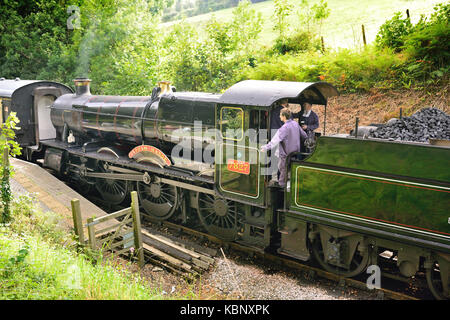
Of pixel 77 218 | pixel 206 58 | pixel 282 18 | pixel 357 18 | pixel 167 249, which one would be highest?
pixel 357 18

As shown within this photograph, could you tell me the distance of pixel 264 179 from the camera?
21.6 ft

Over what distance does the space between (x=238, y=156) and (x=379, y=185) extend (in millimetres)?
2448

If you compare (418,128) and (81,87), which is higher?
(81,87)

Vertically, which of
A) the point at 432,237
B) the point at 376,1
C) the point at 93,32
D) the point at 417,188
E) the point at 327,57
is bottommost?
the point at 432,237

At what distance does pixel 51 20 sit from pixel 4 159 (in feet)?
61.1

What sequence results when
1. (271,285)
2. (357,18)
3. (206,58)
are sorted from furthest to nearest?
(357,18), (206,58), (271,285)

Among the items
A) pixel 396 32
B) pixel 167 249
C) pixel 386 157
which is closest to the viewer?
pixel 386 157

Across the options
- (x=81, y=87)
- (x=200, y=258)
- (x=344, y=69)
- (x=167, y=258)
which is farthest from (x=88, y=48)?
(x=200, y=258)

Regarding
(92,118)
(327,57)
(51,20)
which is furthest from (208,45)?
(51,20)

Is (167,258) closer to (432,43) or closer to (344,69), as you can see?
(344,69)

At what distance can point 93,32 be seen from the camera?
63.5ft

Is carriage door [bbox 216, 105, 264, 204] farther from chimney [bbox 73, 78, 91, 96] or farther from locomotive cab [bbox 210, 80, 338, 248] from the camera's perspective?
chimney [bbox 73, 78, 91, 96]

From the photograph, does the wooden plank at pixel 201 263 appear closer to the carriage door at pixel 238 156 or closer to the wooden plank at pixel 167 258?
the wooden plank at pixel 167 258
